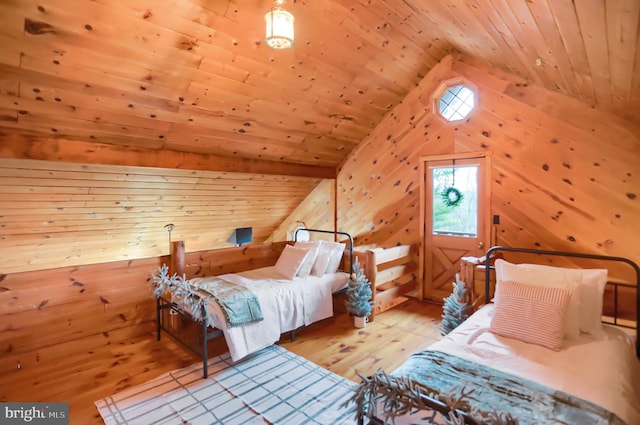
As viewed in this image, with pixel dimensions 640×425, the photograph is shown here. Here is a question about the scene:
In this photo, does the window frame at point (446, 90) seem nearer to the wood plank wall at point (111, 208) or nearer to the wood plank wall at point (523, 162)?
the wood plank wall at point (523, 162)

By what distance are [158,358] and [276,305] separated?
1.17 metres

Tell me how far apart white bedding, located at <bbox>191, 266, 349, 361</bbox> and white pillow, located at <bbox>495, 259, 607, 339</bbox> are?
1.91m

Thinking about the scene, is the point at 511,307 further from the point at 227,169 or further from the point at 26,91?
the point at 26,91

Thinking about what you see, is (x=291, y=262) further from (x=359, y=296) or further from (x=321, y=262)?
(x=359, y=296)

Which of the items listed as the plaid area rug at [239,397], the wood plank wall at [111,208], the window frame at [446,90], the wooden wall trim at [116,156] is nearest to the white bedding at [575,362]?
the plaid area rug at [239,397]

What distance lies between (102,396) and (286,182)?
3271mm

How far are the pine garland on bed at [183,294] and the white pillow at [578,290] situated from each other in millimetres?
2470

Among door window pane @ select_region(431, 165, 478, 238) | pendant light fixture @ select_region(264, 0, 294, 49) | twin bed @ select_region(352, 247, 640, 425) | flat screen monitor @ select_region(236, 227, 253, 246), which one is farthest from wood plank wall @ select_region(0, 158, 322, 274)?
twin bed @ select_region(352, 247, 640, 425)

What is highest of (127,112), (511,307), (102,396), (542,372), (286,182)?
(127,112)

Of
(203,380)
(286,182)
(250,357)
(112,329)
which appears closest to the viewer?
(203,380)

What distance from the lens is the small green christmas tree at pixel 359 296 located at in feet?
12.2

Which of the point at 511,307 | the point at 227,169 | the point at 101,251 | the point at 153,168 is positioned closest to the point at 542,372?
the point at 511,307

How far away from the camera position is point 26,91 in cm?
229

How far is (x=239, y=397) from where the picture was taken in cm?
246
